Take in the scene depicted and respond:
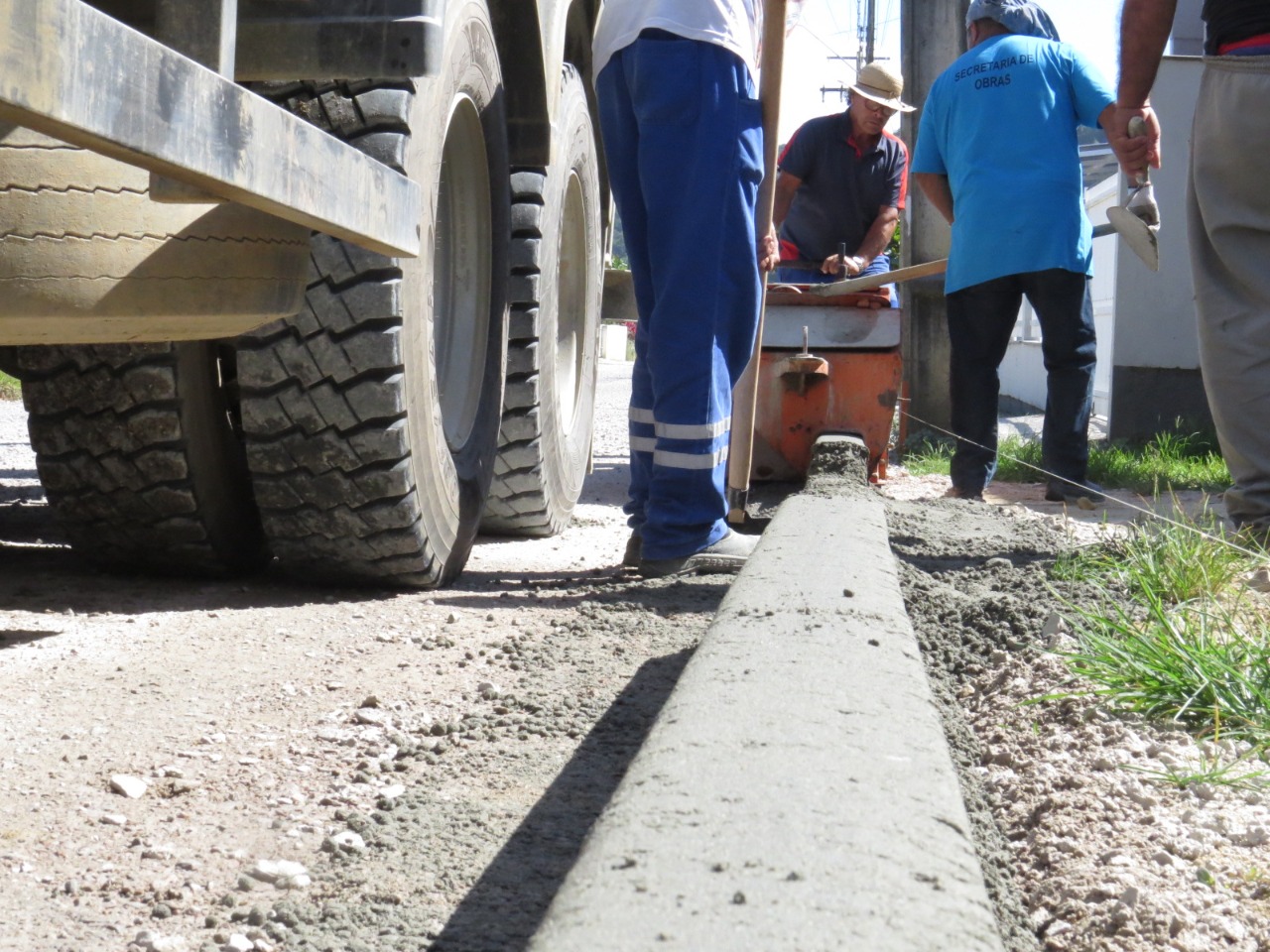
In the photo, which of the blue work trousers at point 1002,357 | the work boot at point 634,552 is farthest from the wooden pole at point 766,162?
the blue work trousers at point 1002,357

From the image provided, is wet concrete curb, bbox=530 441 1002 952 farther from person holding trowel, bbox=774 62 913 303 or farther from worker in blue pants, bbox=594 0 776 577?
person holding trowel, bbox=774 62 913 303

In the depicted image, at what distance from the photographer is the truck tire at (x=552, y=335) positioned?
3697 millimetres

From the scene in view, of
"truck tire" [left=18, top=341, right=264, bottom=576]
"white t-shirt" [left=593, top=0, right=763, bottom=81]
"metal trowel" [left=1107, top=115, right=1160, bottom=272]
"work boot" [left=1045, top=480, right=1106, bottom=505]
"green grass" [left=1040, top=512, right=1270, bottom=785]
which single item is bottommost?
"work boot" [left=1045, top=480, right=1106, bottom=505]

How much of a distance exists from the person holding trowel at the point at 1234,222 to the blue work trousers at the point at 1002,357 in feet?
4.94

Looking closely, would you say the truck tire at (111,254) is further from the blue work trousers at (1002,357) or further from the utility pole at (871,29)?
the utility pole at (871,29)

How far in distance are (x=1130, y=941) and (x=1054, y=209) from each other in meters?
4.21

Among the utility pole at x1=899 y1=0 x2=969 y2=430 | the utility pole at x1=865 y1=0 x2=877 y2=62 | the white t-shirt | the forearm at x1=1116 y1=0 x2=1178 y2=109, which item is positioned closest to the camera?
the white t-shirt

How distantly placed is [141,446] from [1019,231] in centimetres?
350

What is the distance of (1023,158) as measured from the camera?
5.30m

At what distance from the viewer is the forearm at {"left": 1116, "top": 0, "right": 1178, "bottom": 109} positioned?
12.0 ft

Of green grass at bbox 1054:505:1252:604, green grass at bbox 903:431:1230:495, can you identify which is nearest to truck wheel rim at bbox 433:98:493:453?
green grass at bbox 1054:505:1252:604

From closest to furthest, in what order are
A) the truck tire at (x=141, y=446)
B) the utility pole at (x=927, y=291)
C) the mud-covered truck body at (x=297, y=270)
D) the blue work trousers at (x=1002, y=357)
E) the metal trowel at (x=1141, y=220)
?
the mud-covered truck body at (x=297, y=270) → the truck tire at (x=141, y=446) → the metal trowel at (x=1141, y=220) → the blue work trousers at (x=1002, y=357) → the utility pole at (x=927, y=291)

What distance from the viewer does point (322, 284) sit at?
2738mm

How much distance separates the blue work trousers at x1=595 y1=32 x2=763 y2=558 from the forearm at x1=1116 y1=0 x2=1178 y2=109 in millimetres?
1087
